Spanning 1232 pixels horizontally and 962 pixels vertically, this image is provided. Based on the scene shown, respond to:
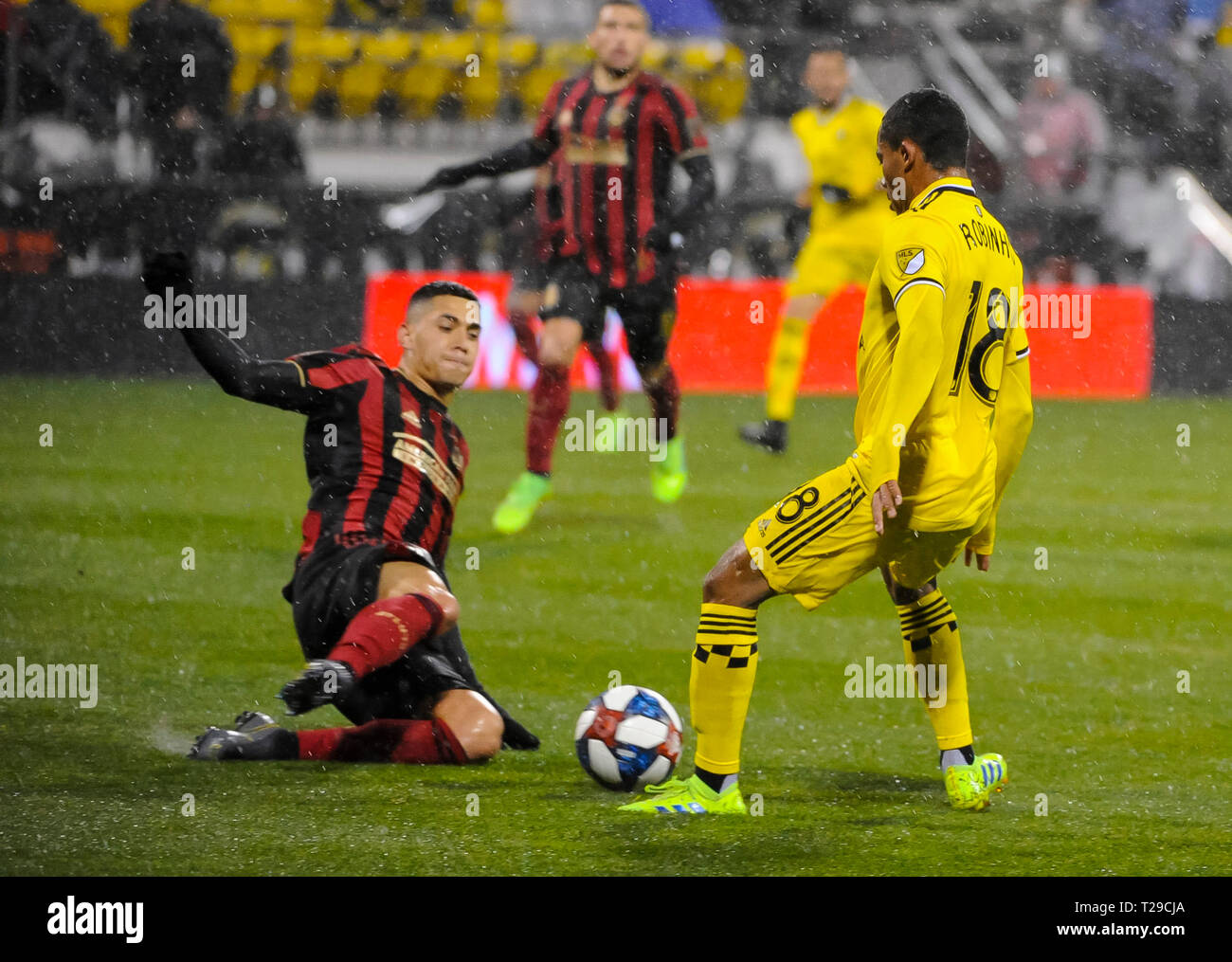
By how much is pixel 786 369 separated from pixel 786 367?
0.01 m

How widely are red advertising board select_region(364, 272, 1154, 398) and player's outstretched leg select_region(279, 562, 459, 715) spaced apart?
8289 mm

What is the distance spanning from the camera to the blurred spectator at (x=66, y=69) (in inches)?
582

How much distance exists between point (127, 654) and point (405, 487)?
158cm

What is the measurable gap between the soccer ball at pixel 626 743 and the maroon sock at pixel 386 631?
1.59 feet

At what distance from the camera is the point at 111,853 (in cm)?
388

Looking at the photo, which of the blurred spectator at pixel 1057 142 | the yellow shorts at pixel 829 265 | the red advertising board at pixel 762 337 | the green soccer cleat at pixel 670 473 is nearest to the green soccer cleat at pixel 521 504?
the green soccer cleat at pixel 670 473

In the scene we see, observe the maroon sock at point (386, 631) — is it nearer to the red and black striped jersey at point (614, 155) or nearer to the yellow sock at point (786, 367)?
the red and black striped jersey at point (614, 155)

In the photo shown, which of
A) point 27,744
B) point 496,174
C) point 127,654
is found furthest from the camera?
point 496,174

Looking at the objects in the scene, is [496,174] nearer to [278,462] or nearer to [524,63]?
[278,462]

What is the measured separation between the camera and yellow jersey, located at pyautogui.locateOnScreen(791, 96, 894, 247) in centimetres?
1069

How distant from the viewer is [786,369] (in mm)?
10312

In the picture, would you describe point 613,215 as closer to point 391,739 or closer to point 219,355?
point 219,355

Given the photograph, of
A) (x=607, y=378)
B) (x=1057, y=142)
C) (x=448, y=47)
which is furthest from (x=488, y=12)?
(x=607, y=378)
